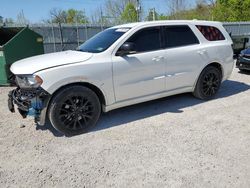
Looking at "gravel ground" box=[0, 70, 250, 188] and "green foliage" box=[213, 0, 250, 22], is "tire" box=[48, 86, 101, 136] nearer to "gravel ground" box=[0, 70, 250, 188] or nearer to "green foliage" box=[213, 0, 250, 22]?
"gravel ground" box=[0, 70, 250, 188]

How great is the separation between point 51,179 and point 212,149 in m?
2.17

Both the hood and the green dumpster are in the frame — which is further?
the green dumpster

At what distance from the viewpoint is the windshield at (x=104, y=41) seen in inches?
170

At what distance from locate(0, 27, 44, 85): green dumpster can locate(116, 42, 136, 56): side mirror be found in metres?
3.90

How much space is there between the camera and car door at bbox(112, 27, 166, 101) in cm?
422

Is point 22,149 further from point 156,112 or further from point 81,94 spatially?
point 156,112

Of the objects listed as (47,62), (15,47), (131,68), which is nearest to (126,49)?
(131,68)

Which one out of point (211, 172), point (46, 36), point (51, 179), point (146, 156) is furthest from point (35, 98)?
point (46, 36)

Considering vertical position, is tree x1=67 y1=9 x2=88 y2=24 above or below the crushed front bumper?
above

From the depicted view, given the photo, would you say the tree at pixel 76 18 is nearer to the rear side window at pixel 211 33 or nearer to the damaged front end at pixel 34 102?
the rear side window at pixel 211 33

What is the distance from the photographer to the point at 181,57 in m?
4.85

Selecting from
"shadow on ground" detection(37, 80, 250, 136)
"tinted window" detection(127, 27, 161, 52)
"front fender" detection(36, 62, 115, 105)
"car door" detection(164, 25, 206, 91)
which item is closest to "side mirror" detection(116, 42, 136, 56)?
"tinted window" detection(127, 27, 161, 52)

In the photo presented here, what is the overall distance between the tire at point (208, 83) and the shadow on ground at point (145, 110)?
0.60ft

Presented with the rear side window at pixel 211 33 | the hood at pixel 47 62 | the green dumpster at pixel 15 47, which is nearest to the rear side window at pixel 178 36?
the rear side window at pixel 211 33
